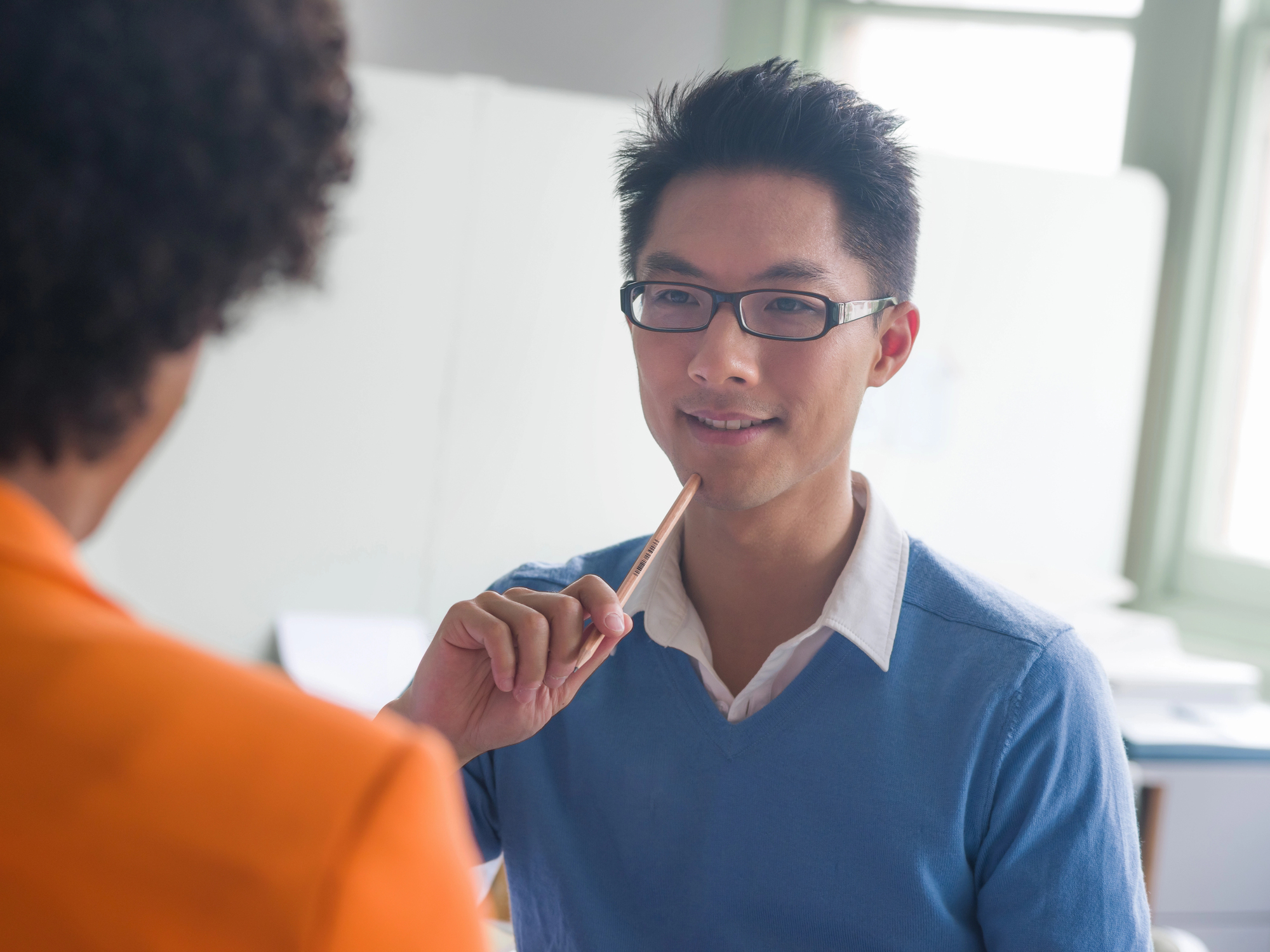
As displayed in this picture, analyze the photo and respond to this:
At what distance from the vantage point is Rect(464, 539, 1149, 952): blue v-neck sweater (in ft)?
3.05

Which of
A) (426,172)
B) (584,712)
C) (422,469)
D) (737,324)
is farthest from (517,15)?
(584,712)

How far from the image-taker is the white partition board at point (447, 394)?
2.08 m

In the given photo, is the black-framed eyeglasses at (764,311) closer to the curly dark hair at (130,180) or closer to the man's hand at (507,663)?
the man's hand at (507,663)

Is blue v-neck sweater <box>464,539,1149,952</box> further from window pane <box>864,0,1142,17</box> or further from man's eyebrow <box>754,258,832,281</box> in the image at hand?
window pane <box>864,0,1142,17</box>

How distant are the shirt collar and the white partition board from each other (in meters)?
1.04

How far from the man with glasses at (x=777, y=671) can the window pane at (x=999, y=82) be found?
2.00 m

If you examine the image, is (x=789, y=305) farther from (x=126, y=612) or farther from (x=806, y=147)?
(x=126, y=612)

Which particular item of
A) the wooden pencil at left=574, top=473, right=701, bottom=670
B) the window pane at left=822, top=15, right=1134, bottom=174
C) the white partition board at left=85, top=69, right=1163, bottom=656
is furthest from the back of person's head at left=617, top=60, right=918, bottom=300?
the window pane at left=822, top=15, right=1134, bottom=174

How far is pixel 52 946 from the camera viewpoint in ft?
1.30

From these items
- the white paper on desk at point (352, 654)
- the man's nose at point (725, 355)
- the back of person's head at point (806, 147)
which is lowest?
the white paper on desk at point (352, 654)

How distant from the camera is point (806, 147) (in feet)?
3.73

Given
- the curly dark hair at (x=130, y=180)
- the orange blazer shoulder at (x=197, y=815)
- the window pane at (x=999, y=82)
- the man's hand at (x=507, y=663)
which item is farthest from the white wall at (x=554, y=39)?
the orange blazer shoulder at (x=197, y=815)

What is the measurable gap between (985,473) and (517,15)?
1.62 metres

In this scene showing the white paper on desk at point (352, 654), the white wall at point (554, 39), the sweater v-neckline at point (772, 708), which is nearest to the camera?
the sweater v-neckline at point (772, 708)
